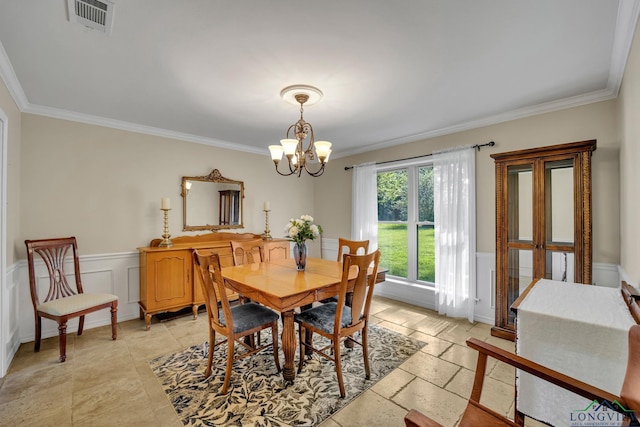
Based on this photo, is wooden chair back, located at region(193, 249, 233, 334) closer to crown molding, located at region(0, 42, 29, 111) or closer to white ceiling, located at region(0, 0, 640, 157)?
white ceiling, located at region(0, 0, 640, 157)

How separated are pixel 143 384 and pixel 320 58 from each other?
284 centimetres

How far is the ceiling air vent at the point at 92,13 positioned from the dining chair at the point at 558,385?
241cm

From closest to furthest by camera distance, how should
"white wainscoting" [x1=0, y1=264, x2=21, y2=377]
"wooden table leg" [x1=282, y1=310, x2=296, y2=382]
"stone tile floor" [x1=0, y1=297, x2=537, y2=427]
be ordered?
"stone tile floor" [x1=0, y1=297, x2=537, y2=427] < "wooden table leg" [x1=282, y1=310, x2=296, y2=382] < "white wainscoting" [x1=0, y1=264, x2=21, y2=377]

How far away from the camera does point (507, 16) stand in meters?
1.62

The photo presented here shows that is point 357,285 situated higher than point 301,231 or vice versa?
point 301,231

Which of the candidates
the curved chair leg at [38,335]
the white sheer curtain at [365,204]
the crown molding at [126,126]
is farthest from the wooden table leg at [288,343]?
the crown molding at [126,126]

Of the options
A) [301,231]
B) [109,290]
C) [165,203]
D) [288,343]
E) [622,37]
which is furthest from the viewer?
[165,203]

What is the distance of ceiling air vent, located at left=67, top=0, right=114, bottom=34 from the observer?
4.97ft

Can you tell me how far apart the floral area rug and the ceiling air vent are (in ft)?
8.17

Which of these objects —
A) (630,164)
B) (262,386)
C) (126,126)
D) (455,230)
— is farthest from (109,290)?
(630,164)

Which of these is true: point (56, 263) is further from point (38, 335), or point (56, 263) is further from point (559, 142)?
point (559, 142)

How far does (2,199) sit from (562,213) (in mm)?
4839

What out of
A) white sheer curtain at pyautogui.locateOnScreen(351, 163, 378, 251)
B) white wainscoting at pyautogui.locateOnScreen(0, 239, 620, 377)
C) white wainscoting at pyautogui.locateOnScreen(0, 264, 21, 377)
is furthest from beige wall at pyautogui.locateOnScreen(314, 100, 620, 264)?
white wainscoting at pyautogui.locateOnScreen(0, 264, 21, 377)

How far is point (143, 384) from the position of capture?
7.24 feet
